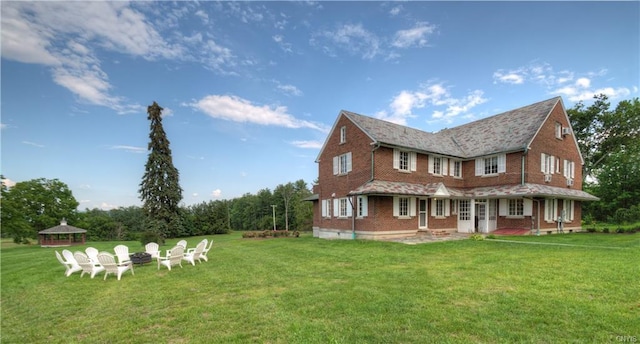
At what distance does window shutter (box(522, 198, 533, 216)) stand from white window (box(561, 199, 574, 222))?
209 inches

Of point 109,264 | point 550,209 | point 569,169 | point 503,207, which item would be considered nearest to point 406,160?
point 503,207

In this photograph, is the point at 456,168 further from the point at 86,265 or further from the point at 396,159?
the point at 86,265

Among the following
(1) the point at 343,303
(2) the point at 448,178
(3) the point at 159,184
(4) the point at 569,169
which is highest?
(4) the point at 569,169

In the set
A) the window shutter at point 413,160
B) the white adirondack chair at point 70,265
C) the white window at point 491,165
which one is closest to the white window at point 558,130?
the white window at point 491,165

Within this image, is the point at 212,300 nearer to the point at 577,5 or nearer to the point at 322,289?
the point at 322,289

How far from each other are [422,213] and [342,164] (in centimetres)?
643

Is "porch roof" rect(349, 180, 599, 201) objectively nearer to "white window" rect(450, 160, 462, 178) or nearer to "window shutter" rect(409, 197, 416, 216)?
"window shutter" rect(409, 197, 416, 216)

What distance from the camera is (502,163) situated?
70.2 feet

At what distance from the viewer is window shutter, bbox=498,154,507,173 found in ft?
69.7

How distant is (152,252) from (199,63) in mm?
11737

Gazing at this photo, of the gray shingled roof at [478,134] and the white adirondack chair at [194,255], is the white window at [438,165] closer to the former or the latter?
the gray shingled roof at [478,134]

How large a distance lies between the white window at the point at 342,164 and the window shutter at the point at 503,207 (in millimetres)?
11013

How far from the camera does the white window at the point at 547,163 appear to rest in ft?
70.5

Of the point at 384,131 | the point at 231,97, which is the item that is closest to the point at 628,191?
the point at 384,131
